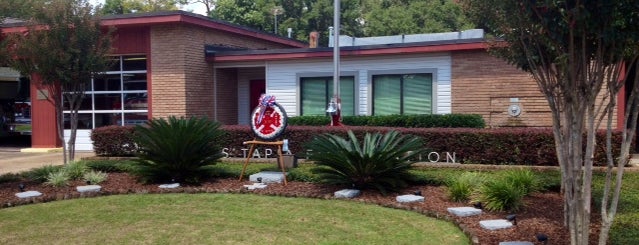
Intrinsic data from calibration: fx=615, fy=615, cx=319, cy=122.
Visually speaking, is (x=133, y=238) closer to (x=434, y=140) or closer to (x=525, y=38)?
(x=525, y=38)

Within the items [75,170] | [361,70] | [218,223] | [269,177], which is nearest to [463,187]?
[218,223]

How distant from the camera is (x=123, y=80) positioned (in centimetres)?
1886

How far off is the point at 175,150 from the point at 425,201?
455 cm

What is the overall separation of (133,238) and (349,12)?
41.4 metres

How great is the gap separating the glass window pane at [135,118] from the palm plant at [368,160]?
1008 centimetres

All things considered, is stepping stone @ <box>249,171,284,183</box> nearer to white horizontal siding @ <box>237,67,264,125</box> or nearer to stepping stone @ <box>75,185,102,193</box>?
stepping stone @ <box>75,185,102,193</box>

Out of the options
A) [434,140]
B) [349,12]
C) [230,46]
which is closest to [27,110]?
[230,46]

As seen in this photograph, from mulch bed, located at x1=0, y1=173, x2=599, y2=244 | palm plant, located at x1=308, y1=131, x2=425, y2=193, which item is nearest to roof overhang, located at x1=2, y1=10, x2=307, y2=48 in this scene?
mulch bed, located at x1=0, y1=173, x2=599, y2=244

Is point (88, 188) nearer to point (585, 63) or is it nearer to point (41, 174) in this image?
point (41, 174)

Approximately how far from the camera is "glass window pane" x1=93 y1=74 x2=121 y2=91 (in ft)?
62.4

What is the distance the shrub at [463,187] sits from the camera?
8.64 metres

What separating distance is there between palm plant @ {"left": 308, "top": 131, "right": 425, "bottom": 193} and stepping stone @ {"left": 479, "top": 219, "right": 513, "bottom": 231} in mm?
2371

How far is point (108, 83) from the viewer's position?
19.1 m

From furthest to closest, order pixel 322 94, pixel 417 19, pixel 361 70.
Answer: pixel 417 19, pixel 322 94, pixel 361 70
